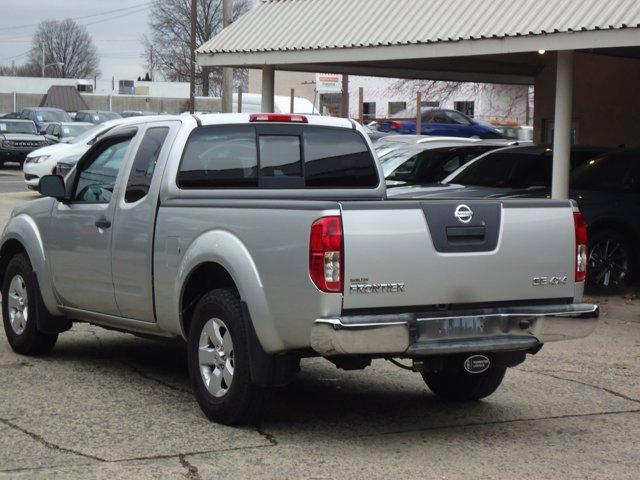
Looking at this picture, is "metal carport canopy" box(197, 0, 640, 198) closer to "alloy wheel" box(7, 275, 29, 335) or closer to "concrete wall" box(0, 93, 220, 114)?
"alloy wheel" box(7, 275, 29, 335)

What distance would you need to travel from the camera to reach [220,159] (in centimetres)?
787

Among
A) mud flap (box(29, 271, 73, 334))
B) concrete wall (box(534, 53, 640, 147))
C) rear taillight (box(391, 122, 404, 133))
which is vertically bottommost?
mud flap (box(29, 271, 73, 334))

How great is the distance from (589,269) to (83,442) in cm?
890

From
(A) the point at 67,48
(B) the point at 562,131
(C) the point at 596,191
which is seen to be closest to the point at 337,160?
(B) the point at 562,131

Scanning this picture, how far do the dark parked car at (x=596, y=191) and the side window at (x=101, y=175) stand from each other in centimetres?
633

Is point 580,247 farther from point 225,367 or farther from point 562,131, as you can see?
point 562,131

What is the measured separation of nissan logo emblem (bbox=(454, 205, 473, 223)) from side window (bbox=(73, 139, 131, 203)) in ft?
9.34

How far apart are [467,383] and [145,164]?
8.69ft

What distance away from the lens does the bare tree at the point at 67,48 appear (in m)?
133

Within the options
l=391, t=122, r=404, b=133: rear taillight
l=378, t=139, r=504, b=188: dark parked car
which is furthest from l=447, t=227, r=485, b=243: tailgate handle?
l=391, t=122, r=404, b=133: rear taillight

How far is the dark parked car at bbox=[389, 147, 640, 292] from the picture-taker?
14039 millimetres

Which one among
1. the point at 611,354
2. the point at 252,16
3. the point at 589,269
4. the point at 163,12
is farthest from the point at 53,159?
the point at 163,12

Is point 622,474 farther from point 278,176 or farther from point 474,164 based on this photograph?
point 474,164

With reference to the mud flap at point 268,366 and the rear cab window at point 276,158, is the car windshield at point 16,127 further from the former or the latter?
the mud flap at point 268,366
